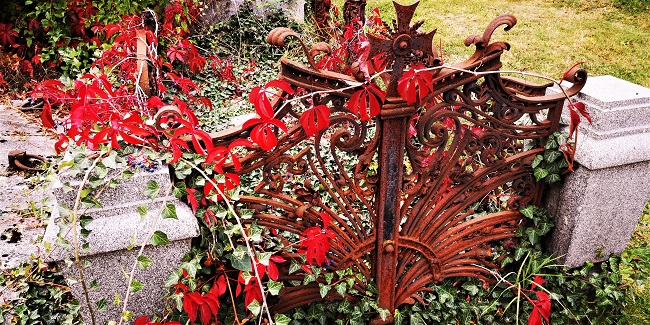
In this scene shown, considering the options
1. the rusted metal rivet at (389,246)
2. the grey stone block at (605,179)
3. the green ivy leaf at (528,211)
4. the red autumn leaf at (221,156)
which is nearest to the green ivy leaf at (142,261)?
the red autumn leaf at (221,156)

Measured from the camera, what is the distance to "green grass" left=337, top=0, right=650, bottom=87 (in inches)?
263

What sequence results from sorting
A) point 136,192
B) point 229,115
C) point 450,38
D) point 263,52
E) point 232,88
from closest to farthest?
point 136,192 < point 229,115 < point 232,88 < point 263,52 < point 450,38

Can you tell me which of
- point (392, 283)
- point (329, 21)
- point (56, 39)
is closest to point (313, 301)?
point (392, 283)

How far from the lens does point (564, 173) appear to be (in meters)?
2.65

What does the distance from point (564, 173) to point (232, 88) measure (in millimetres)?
3897

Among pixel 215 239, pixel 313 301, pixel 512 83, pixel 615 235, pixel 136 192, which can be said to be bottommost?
pixel 313 301

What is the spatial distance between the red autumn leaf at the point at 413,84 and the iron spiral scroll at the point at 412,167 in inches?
3.4

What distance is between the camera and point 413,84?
2.11 m

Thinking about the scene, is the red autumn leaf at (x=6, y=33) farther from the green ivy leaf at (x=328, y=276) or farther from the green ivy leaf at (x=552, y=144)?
the green ivy leaf at (x=552, y=144)

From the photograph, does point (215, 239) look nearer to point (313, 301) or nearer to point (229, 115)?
point (313, 301)

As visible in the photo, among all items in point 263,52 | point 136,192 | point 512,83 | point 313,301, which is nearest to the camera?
point 136,192

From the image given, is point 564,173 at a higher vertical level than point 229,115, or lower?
higher

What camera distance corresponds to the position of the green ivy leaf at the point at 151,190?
204 cm

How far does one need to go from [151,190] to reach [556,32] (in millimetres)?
7378
